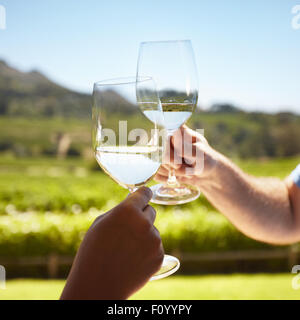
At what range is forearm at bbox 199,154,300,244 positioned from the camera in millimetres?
1354

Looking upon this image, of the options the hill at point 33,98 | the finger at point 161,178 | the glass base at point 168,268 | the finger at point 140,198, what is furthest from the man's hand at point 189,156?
the hill at point 33,98

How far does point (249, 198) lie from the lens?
4.69 feet

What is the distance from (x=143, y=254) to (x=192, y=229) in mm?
4252

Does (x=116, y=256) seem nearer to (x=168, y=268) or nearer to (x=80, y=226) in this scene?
(x=168, y=268)

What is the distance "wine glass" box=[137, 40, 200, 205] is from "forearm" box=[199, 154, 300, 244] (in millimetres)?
335

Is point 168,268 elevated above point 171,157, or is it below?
below

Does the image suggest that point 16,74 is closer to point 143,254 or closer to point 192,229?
point 192,229

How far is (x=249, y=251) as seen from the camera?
5.13 meters

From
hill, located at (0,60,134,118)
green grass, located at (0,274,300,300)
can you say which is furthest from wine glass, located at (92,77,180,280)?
hill, located at (0,60,134,118)

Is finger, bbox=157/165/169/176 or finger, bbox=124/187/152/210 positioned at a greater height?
finger, bbox=124/187/152/210

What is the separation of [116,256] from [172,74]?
0.54 meters

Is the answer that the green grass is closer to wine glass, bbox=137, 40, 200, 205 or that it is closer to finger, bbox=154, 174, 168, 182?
finger, bbox=154, 174, 168, 182

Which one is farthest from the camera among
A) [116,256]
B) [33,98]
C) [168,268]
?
[33,98]

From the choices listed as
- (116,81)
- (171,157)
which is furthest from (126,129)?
(171,157)
